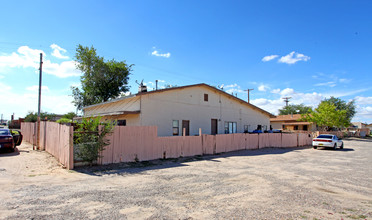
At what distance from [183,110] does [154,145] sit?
23.4 feet

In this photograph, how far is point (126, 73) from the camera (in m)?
35.2

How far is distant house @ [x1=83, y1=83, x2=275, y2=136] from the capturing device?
51.7 feet

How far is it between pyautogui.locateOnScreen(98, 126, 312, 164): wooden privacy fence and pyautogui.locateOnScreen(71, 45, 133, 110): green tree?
23334mm

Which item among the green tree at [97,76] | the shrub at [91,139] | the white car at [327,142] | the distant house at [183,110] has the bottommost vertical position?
the white car at [327,142]

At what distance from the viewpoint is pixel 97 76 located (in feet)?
109

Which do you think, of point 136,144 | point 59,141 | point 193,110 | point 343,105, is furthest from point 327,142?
point 343,105

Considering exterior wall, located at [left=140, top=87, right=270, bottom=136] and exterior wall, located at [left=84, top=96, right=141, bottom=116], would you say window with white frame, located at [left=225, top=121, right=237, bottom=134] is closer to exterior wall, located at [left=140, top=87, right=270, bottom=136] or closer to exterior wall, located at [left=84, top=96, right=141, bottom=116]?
exterior wall, located at [left=140, top=87, right=270, bottom=136]

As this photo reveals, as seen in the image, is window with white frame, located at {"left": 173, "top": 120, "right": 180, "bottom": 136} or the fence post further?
window with white frame, located at {"left": 173, "top": 120, "right": 180, "bottom": 136}

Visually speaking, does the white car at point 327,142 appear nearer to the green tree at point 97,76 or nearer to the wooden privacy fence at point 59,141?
the wooden privacy fence at point 59,141

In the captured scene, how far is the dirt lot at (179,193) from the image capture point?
181 inches

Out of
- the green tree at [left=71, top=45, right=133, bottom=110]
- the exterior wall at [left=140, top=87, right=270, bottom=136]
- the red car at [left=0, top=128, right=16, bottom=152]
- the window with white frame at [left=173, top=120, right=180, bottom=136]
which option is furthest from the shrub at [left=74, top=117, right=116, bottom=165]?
the green tree at [left=71, top=45, right=133, bottom=110]

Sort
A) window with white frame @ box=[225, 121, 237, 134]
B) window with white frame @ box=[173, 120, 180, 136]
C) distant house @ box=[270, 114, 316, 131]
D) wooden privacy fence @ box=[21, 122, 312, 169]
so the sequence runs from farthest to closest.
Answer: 1. distant house @ box=[270, 114, 316, 131]
2. window with white frame @ box=[225, 121, 237, 134]
3. window with white frame @ box=[173, 120, 180, 136]
4. wooden privacy fence @ box=[21, 122, 312, 169]

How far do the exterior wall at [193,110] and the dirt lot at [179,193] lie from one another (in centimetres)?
708

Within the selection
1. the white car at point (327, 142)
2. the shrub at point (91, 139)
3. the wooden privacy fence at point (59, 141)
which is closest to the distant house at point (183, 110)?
the wooden privacy fence at point (59, 141)
